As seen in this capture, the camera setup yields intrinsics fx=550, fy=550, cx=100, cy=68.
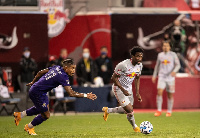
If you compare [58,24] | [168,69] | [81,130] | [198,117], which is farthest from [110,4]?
[81,130]

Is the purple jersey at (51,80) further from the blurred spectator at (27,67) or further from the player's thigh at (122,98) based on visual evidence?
the blurred spectator at (27,67)

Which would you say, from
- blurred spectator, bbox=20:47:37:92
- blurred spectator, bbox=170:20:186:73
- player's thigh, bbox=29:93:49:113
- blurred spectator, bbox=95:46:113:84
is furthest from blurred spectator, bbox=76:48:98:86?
player's thigh, bbox=29:93:49:113

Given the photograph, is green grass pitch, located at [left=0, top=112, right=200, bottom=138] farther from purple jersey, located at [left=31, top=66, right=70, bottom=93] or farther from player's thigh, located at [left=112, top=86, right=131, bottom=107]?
purple jersey, located at [left=31, top=66, right=70, bottom=93]

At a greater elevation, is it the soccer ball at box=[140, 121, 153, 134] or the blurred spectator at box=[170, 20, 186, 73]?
the blurred spectator at box=[170, 20, 186, 73]

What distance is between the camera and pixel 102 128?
1410 cm

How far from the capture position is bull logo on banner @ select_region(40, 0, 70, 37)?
24078mm

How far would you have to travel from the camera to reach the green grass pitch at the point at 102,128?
40.2 ft

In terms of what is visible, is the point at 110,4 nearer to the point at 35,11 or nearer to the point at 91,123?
the point at 35,11

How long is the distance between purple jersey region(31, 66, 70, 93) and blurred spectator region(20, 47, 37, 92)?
9185 mm

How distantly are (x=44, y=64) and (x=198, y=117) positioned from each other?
7495 mm

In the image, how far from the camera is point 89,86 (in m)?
20.4

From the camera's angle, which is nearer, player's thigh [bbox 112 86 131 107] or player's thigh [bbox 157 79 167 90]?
player's thigh [bbox 112 86 131 107]

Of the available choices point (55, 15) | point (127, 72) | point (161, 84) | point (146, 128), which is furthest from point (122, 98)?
point (55, 15)

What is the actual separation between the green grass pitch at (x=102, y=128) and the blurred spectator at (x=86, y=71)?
3.15 metres
